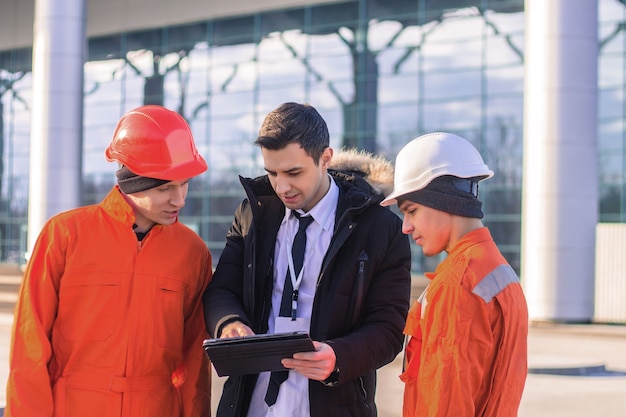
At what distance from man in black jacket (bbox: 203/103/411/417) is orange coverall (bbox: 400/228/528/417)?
522 millimetres

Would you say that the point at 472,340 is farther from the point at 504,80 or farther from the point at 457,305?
the point at 504,80

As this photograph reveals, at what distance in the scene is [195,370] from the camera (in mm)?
3770

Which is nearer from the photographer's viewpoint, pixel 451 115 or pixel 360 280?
pixel 360 280

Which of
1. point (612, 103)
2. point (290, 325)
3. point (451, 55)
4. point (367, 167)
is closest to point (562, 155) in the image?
point (612, 103)

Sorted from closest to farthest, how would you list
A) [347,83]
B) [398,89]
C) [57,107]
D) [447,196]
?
[447,196]
[57,107]
[398,89]
[347,83]

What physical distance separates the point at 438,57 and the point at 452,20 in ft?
3.90

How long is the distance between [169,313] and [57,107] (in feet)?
70.5

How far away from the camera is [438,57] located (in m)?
28.8

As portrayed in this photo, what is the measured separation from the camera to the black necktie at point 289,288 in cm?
356

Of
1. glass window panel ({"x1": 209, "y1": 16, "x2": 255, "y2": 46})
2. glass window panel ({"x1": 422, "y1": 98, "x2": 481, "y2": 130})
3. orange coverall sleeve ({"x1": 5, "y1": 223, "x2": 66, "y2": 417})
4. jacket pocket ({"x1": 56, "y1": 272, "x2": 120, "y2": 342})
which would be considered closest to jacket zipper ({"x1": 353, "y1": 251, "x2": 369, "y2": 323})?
jacket pocket ({"x1": 56, "y1": 272, "x2": 120, "y2": 342})

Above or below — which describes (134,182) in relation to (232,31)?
below

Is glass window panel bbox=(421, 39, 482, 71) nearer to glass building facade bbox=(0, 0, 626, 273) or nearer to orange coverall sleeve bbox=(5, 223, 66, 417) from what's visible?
glass building facade bbox=(0, 0, 626, 273)

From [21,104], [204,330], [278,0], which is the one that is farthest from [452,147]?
[21,104]

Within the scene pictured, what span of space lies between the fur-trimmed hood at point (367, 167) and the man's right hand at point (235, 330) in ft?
2.91
